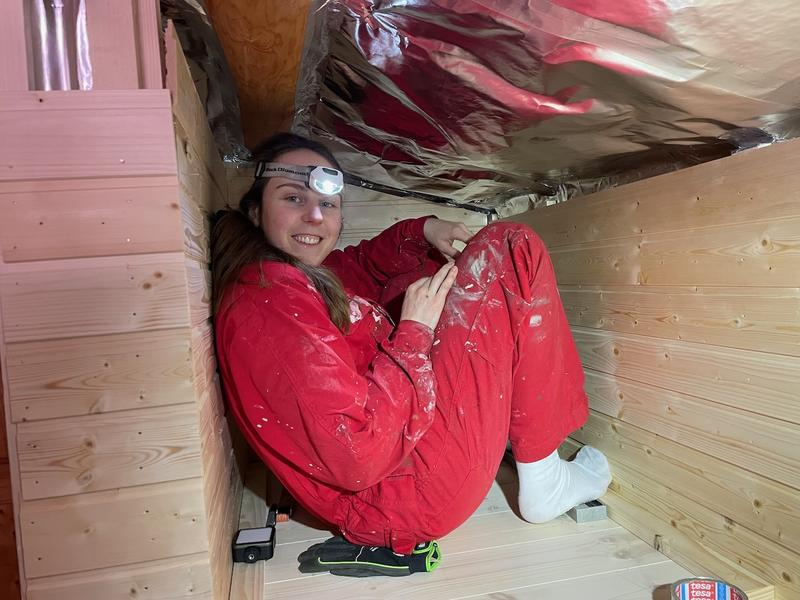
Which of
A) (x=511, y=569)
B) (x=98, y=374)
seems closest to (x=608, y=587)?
(x=511, y=569)

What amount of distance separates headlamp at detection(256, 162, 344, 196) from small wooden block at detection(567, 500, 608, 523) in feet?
3.54

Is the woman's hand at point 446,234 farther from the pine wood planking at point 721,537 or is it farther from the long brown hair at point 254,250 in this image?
the pine wood planking at point 721,537

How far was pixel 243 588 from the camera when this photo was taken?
1156 millimetres

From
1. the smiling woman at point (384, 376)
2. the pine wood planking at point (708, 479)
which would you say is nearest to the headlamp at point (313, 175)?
the smiling woman at point (384, 376)

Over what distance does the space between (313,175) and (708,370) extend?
3.28 feet

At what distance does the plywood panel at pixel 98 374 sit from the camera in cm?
73

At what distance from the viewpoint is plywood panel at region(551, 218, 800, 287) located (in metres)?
0.95

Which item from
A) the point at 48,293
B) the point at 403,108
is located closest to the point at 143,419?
the point at 48,293

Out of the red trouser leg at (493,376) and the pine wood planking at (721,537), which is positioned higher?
the red trouser leg at (493,376)

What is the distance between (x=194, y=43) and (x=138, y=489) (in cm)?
97

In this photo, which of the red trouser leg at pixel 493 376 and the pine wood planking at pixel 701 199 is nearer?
the pine wood planking at pixel 701 199

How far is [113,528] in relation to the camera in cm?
77

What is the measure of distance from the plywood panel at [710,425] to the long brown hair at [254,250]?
0.77 m

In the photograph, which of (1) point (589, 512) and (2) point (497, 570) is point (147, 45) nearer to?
(2) point (497, 570)
